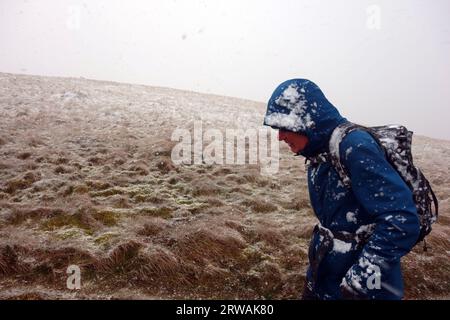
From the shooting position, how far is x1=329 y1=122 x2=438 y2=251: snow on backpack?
248 cm

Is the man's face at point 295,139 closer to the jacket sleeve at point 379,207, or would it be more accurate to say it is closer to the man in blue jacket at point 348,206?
the man in blue jacket at point 348,206

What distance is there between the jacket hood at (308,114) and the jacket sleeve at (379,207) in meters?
0.29

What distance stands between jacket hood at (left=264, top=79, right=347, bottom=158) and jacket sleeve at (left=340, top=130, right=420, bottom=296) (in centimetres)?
29

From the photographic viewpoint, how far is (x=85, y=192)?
8.90 m

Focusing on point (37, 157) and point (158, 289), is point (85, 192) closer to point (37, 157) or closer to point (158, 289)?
point (37, 157)

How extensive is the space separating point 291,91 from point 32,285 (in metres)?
5.12

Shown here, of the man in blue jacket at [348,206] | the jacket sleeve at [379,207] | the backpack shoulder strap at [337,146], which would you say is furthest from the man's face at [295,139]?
the jacket sleeve at [379,207]

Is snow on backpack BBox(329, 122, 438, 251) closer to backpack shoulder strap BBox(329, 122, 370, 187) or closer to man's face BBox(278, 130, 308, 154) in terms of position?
backpack shoulder strap BBox(329, 122, 370, 187)

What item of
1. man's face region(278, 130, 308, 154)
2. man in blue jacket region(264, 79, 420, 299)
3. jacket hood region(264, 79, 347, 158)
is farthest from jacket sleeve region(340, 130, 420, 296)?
man's face region(278, 130, 308, 154)

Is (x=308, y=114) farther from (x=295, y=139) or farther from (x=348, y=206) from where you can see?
(x=348, y=206)

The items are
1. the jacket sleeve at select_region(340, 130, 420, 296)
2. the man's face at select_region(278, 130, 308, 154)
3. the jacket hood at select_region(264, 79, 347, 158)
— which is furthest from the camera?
the man's face at select_region(278, 130, 308, 154)

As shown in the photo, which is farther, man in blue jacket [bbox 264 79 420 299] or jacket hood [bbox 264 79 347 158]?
jacket hood [bbox 264 79 347 158]
